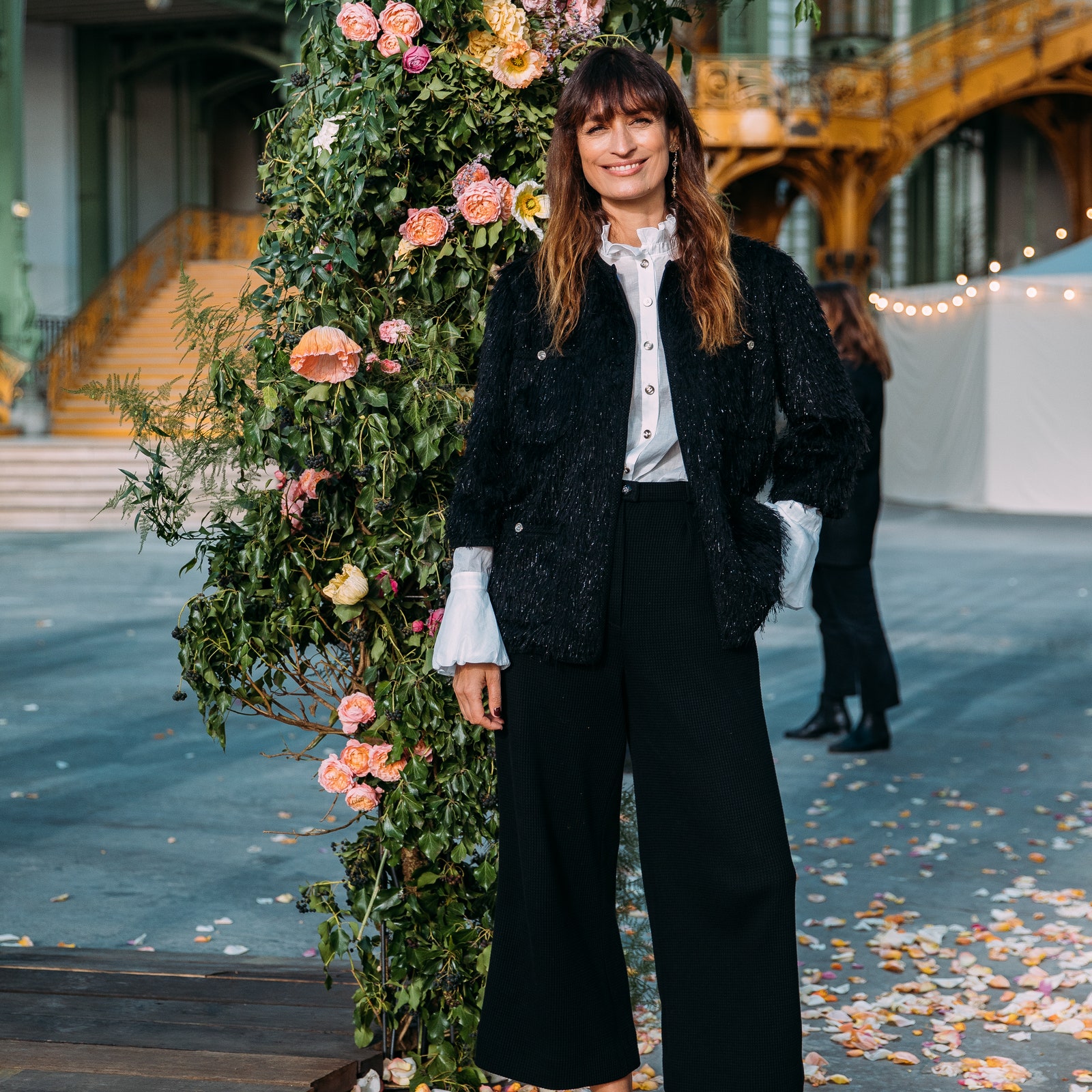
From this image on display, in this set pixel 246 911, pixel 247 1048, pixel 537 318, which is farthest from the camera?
pixel 246 911

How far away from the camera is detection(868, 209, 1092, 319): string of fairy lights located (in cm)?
1598

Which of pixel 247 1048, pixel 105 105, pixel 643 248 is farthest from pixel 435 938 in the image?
pixel 105 105

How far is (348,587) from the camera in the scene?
2734 millimetres

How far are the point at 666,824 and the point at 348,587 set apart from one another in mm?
747

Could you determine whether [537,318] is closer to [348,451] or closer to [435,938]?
[348,451]

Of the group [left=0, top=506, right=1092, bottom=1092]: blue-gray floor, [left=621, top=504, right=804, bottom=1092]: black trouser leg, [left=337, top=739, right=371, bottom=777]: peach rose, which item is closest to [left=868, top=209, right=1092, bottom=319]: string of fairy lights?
[left=0, top=506, right=1092, bottom=1092]: blue-gray floor

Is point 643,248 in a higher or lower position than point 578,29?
lower

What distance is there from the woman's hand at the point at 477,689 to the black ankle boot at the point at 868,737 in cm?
386

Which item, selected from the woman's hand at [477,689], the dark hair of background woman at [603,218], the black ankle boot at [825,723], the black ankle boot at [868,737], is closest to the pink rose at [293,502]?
the woman's hand at [477,689]

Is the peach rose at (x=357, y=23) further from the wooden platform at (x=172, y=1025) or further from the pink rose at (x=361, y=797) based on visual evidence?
the wooden platform at (x=172, y=1025)

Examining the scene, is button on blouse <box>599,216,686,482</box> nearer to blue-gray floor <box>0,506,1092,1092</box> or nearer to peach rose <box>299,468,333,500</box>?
peach rose <box>299,468,333,500</box>

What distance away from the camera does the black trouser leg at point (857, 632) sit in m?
5.95

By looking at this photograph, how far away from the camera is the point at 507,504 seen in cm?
243

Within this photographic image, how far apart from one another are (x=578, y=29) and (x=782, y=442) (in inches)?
35.0
